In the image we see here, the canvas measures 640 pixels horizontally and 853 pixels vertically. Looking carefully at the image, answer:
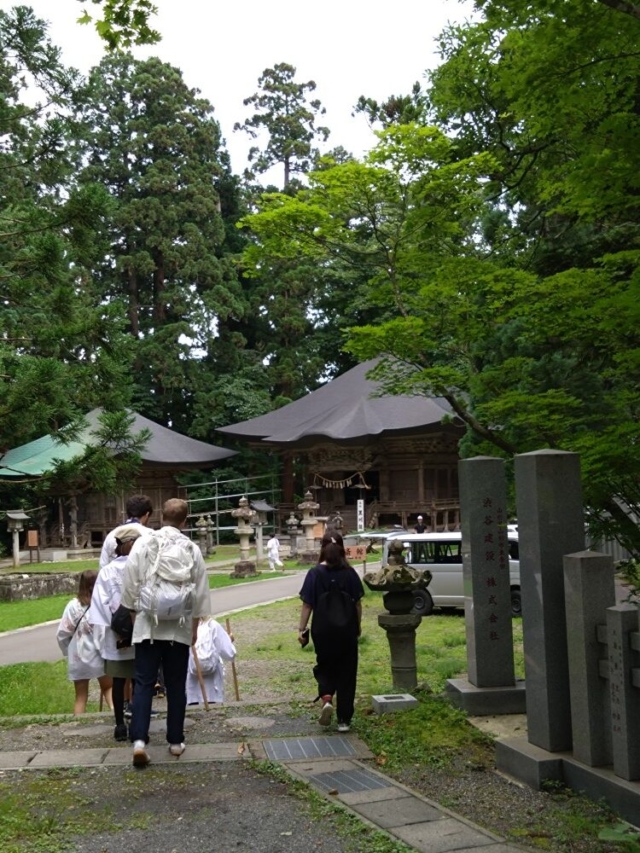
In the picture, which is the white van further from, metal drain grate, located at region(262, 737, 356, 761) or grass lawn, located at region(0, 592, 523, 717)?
metal drain grate, located at region(262, 737, 356, 761)

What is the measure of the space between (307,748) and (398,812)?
125 centimetres

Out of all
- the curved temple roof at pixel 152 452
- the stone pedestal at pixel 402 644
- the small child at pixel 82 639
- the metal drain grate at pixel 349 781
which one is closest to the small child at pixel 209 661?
the small child at pixel 82 639

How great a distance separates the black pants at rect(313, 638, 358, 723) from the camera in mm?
5492

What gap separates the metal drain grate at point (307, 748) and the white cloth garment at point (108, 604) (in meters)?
1.08

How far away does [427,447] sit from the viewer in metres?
30.4

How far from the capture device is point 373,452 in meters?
31.0

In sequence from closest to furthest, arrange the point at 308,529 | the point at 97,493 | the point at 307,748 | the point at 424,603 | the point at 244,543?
the point at 307,748, the point at 424,603, the point at 244,543, the point at 308,529, the point at 97,493

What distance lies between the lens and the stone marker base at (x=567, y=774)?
12.5ft

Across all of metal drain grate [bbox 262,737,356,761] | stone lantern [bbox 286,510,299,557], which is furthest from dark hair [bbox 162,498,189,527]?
stone lantern [bbox 286,510,299,557]

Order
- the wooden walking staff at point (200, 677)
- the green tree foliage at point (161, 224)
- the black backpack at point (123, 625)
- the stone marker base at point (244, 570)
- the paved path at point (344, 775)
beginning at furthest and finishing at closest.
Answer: the green tree foliage at point (161, 224) < the stone marker base at point (244, 570) < the wooden walking staff at point (200, 677) < the black backpack at point (123, 625) < the paved path at point (344, 775)

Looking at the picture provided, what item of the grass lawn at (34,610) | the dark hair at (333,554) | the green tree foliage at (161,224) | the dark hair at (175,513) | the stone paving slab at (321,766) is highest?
the green tree foliage at (161,224)

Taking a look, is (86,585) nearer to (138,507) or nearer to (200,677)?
(138,507)

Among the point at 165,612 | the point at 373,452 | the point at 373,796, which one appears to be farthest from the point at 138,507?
the point at 373,452

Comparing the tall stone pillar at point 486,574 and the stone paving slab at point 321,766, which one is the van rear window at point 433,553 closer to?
the tall stone pillar at point 486,574
